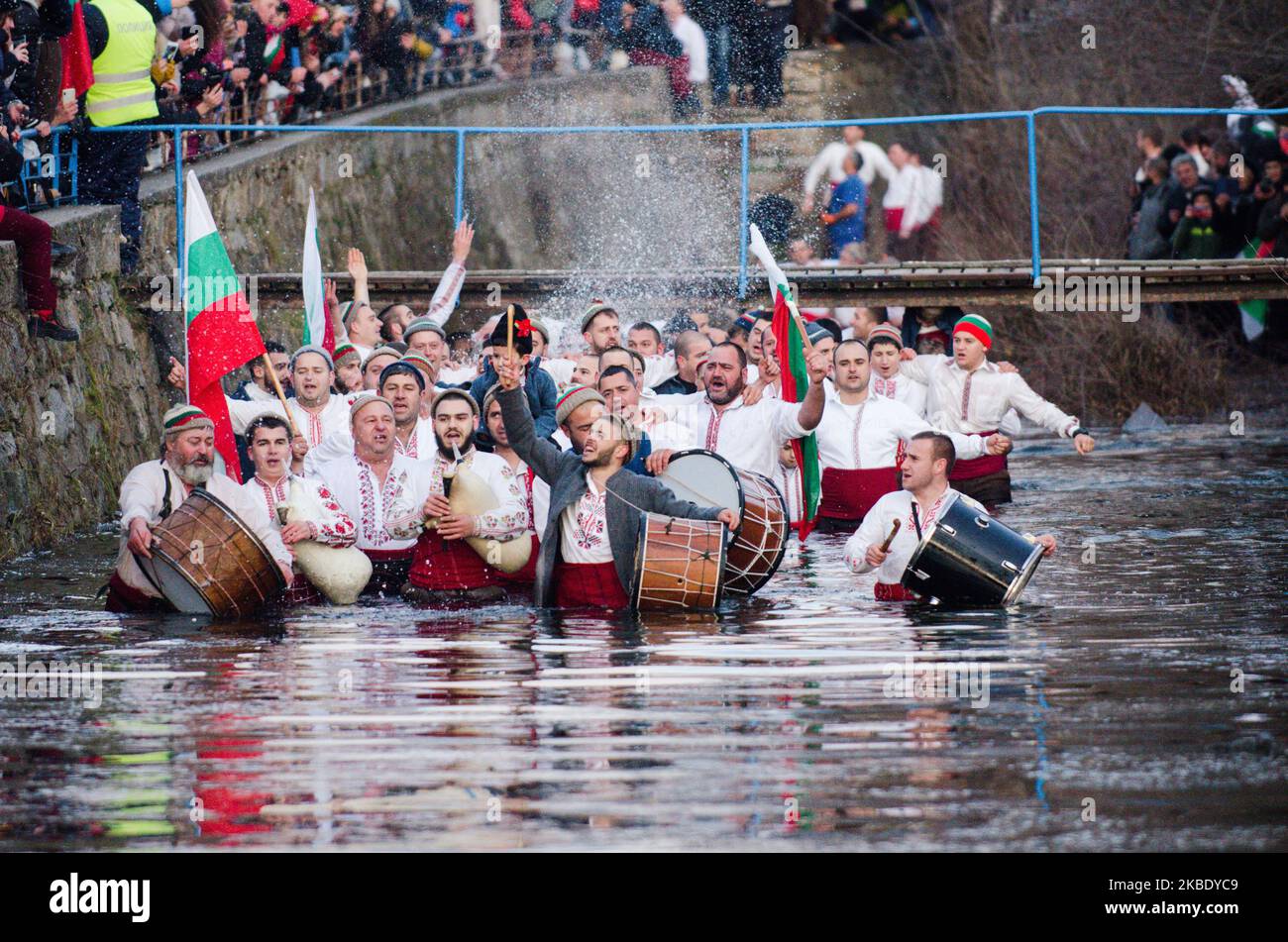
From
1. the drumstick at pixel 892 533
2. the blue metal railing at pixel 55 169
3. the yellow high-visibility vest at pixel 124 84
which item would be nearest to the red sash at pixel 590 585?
the drumstick at pixel 892 533

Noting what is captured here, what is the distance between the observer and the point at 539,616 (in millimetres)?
11391

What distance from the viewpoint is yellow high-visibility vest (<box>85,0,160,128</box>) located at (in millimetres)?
16812

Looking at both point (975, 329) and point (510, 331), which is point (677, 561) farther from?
point (975, 329)

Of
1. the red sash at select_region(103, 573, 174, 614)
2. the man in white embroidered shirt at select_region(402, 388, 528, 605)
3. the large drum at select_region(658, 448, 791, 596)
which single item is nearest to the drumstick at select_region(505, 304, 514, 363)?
the man in white embroidered shirt at select_region(402, 388, 528, 605)

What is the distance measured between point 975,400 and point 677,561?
5.21 meters

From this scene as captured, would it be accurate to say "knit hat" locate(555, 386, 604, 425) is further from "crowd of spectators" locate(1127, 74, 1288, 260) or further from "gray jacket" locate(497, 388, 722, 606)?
"crowd of spectators" locate(1127, 74, 1288, 260)

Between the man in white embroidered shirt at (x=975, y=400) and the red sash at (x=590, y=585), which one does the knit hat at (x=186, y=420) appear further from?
the man in white embroidered shirt at (x=975, y=400)

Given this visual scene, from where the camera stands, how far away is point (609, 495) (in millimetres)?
11258

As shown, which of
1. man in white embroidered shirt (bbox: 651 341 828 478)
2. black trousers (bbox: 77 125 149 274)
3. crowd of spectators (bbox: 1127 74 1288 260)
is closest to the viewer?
man in white embroidered shirt (bbox: 651 341 828 478)

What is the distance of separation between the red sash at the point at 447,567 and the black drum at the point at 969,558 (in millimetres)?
2225

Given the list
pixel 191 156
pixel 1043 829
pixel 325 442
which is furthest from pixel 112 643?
pixel 191 156

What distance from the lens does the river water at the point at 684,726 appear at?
7152 mm

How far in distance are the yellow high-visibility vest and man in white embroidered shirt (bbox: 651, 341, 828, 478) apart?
5.53 metres

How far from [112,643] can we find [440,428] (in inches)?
80.5
